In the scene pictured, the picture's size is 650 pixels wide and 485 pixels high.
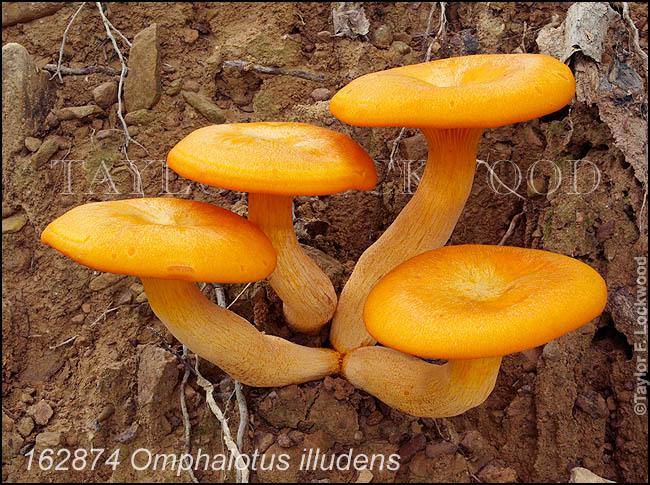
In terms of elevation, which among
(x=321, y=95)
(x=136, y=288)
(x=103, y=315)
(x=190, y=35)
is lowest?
(x=103, y=315)

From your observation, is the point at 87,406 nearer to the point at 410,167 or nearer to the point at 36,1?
the point at 410,167

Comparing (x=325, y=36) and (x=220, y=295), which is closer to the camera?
(x=220, y=295)

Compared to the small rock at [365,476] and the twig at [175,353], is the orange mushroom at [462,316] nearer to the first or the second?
the small rock at [365,476]

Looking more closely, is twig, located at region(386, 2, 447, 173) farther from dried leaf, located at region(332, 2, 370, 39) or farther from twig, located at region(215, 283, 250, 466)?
twig, located at region(215, 283, 250, 466)

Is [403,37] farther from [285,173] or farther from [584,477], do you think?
[584,477]

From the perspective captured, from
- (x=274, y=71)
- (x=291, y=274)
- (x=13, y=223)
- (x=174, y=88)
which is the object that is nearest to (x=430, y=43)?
(x=274, y=71)

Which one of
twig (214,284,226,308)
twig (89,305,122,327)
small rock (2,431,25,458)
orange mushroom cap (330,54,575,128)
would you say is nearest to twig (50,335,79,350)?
twig (89,305,122,327)
